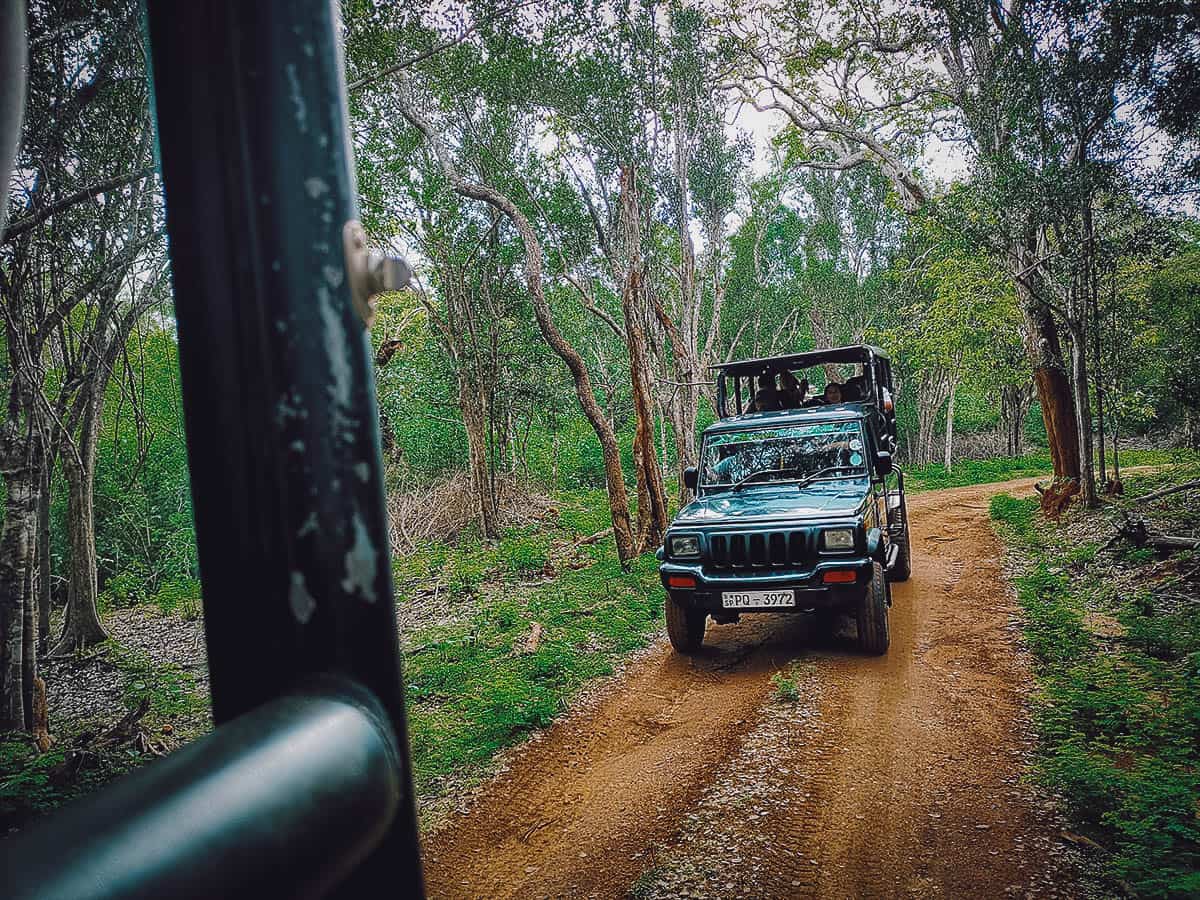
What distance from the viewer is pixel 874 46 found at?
1492cm

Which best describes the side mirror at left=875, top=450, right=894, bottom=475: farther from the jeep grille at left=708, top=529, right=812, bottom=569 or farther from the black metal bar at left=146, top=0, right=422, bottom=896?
the black metal bar at left=146, top=0, right=422, bottom=896

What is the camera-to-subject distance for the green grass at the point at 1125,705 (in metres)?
3.64

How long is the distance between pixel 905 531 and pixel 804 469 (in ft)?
10.7

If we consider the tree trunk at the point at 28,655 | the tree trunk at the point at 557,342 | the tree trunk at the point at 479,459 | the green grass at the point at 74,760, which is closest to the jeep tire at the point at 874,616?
the green grass at the point at 74,760

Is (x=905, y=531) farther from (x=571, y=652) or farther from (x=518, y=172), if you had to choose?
(x=518, y=172)

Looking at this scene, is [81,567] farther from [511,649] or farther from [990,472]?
[990,472]

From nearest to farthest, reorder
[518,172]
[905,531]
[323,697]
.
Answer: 1. [323,697]
2. [905,531]
3. [518,172]

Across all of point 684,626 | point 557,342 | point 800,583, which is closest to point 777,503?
point 800,583

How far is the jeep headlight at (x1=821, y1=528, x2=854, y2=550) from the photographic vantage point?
613 centimetres

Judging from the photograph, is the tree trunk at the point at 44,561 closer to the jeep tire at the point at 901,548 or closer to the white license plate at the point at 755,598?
the white license plate at the point at 755,598

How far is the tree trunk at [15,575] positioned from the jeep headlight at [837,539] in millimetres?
6509

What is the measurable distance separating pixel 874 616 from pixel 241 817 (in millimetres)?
6914

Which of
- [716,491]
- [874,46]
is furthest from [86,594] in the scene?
[874,46]

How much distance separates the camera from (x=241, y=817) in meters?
0.28
